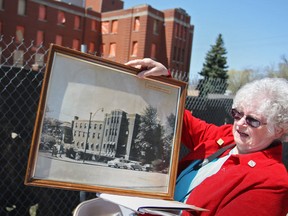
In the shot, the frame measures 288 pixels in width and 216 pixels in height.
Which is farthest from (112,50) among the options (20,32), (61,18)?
(20,32)

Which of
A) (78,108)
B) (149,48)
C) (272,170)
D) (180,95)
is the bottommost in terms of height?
(272,170)

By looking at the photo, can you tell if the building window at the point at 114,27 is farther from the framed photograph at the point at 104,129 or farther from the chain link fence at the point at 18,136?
the framed photograph at the point at 104,129

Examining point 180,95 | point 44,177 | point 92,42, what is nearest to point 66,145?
point 44,177

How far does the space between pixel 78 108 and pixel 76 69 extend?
180 mm

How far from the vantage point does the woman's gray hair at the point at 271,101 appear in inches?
72.2

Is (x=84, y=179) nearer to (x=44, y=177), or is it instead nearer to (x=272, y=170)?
(x=44, y=177)

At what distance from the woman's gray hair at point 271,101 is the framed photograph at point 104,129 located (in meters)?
0.36

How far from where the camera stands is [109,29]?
4678cm

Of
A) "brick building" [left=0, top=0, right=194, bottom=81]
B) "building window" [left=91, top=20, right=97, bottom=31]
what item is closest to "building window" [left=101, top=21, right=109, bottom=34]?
"brick building" [left=0, top=0, right=194, bottom=81]

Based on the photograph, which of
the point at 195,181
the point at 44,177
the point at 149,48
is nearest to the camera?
the point at 44,177

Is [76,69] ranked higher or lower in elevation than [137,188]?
higher

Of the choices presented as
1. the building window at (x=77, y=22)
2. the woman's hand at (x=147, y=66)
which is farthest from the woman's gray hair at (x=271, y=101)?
the building window at (x=77, y=22)

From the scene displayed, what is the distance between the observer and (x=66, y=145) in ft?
5.44

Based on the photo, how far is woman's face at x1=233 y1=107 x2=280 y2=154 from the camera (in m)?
1.85
